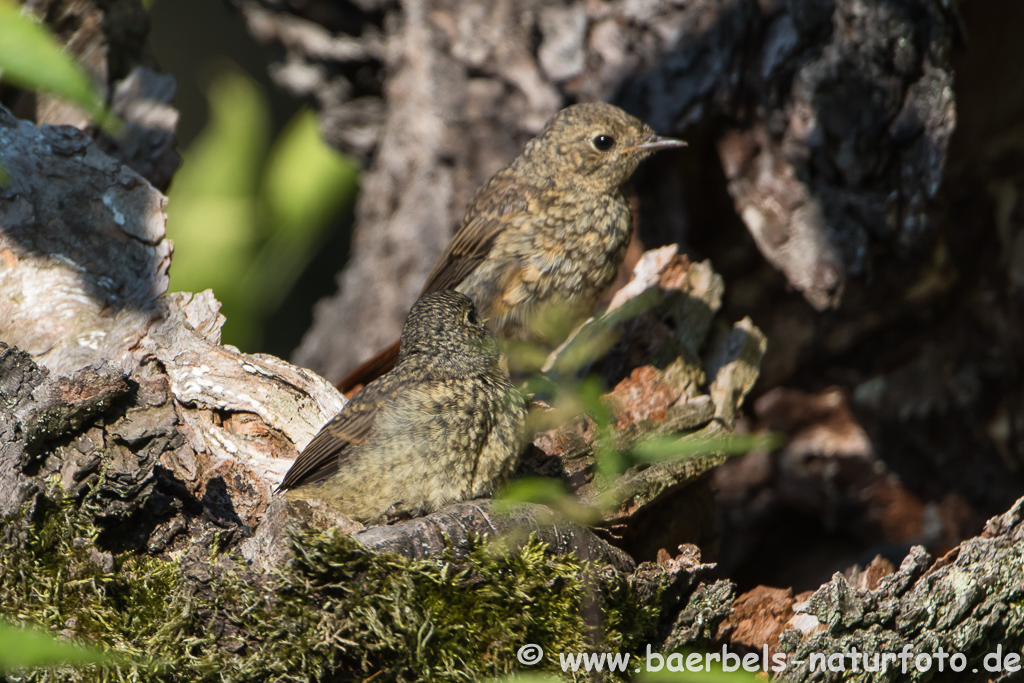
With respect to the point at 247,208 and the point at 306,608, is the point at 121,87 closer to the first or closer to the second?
the point at 247,208

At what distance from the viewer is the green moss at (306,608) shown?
2.01m

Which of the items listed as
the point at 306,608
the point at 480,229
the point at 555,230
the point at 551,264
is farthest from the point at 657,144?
the point at 306,608

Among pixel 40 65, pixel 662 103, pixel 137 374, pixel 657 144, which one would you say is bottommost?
pixel 40 65

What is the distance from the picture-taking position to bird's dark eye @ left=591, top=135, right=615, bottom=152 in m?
4.04

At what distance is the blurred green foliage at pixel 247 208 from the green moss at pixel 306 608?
8.47 ft

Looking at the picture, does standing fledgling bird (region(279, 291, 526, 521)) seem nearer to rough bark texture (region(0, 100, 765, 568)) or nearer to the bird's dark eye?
rough bark texture (region(0, 100, 765, 568))

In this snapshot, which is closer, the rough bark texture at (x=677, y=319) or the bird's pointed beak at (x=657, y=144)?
the rough bark texture at (x=677, y=319)

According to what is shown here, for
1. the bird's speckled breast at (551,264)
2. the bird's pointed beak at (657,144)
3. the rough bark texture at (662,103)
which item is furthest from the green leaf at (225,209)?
the bird's pointed beak at (657,144)

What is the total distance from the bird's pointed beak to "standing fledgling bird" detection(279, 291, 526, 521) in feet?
5.12
